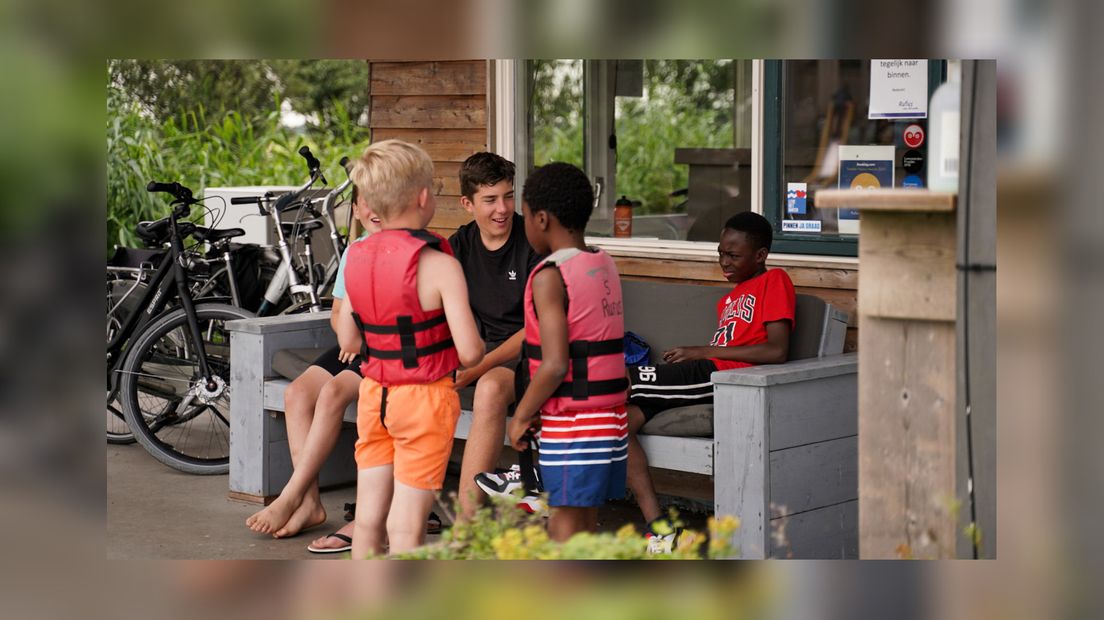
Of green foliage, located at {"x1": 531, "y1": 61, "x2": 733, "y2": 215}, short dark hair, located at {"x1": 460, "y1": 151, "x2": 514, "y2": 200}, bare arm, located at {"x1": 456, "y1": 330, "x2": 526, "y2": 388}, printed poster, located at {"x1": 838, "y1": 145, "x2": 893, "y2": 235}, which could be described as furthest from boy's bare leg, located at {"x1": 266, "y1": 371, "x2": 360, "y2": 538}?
green foliage, located at {"x1": 531, "y1": 61, "x2": 733, "y2": 215}

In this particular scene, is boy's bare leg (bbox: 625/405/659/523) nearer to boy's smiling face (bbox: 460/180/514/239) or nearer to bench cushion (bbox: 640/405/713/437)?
bench cushion (bbox: 640/405/713/437)

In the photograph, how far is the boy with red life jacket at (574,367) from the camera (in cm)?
382

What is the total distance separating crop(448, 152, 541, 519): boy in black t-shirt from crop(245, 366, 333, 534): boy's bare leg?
25.2 inches

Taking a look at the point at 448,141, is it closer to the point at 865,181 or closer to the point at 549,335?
the point at 865,181

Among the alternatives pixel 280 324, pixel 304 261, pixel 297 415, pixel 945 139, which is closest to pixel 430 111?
pixel 304 261

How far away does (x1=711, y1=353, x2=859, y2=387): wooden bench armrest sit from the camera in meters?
4.18

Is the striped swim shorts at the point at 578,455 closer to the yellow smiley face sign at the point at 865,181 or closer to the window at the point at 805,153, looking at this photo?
the window at the point at 805,153

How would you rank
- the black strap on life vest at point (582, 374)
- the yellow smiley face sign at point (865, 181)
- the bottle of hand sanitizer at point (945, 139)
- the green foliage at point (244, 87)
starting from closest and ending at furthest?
the bottle of hand sanitizer at point (945, 139) < the black strap on life vest at point (582, 374) < the yellow smiley face sign at point (865, 181) < the green foliage at point (244, 87)

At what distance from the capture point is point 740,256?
15.9 ft

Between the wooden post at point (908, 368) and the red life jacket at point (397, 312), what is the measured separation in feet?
4.12

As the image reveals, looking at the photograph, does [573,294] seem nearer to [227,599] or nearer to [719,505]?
[719,505]

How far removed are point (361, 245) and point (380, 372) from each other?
0.37m

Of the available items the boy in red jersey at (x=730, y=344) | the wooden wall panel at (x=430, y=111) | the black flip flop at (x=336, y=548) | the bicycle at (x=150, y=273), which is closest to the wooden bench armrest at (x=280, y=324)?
the bicycle at (x=150, y=273)

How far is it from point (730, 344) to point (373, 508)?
1.56 meters
